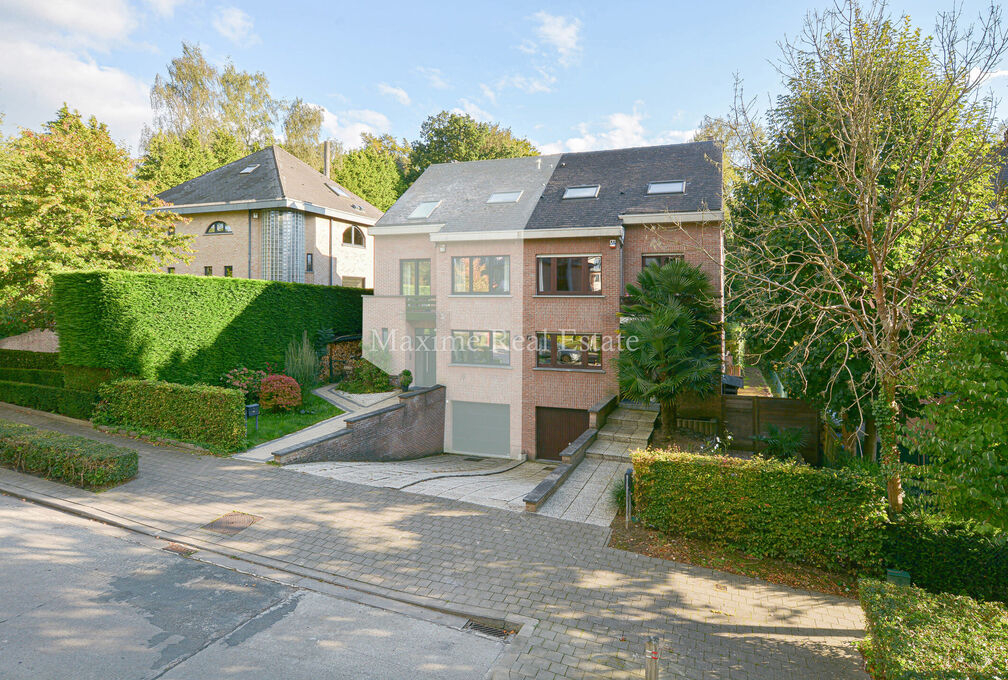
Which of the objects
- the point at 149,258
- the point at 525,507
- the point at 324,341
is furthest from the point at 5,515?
the point at 324,341

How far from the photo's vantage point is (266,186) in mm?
24844

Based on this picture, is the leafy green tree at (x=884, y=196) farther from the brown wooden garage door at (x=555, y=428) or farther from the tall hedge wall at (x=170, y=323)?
the tall hedge wall at (x=170, y=323)

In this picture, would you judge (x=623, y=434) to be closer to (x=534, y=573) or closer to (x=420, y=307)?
(x=534, y=573)

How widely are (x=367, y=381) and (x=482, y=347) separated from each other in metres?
4.99

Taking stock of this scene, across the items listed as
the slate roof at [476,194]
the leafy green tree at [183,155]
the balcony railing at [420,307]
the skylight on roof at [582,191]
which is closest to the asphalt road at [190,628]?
the balcony railing at [420,307]

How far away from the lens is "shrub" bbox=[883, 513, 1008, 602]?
735cm

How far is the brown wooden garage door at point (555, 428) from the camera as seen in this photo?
18781mm

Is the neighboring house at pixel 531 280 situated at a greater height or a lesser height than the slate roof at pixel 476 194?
lesser

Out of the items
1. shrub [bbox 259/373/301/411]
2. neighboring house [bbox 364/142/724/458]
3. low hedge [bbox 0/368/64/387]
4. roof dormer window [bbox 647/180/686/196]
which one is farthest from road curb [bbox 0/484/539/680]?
roof dormer window [bbox 647/180/686/196]

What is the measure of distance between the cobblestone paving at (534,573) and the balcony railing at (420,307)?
9.63 meters

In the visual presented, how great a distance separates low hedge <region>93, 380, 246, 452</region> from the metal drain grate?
31.1 ft

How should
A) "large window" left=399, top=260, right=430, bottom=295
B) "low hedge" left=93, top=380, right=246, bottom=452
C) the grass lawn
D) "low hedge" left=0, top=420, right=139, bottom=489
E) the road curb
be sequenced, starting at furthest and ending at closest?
"large window" left=399, top=260, right=430, bottom=295, the grass lawn, "low hedge" left=93, top=380, right=246, bottom=452, "low hedge" left=0, top=420, right=139, bottom=489, the road curb

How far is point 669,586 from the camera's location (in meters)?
7.87

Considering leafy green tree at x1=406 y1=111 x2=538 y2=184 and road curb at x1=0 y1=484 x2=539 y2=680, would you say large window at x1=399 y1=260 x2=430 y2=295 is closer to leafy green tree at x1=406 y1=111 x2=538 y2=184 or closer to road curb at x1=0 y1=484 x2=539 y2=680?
road curb at x1=0 y1=484 x2=539 y2=680
